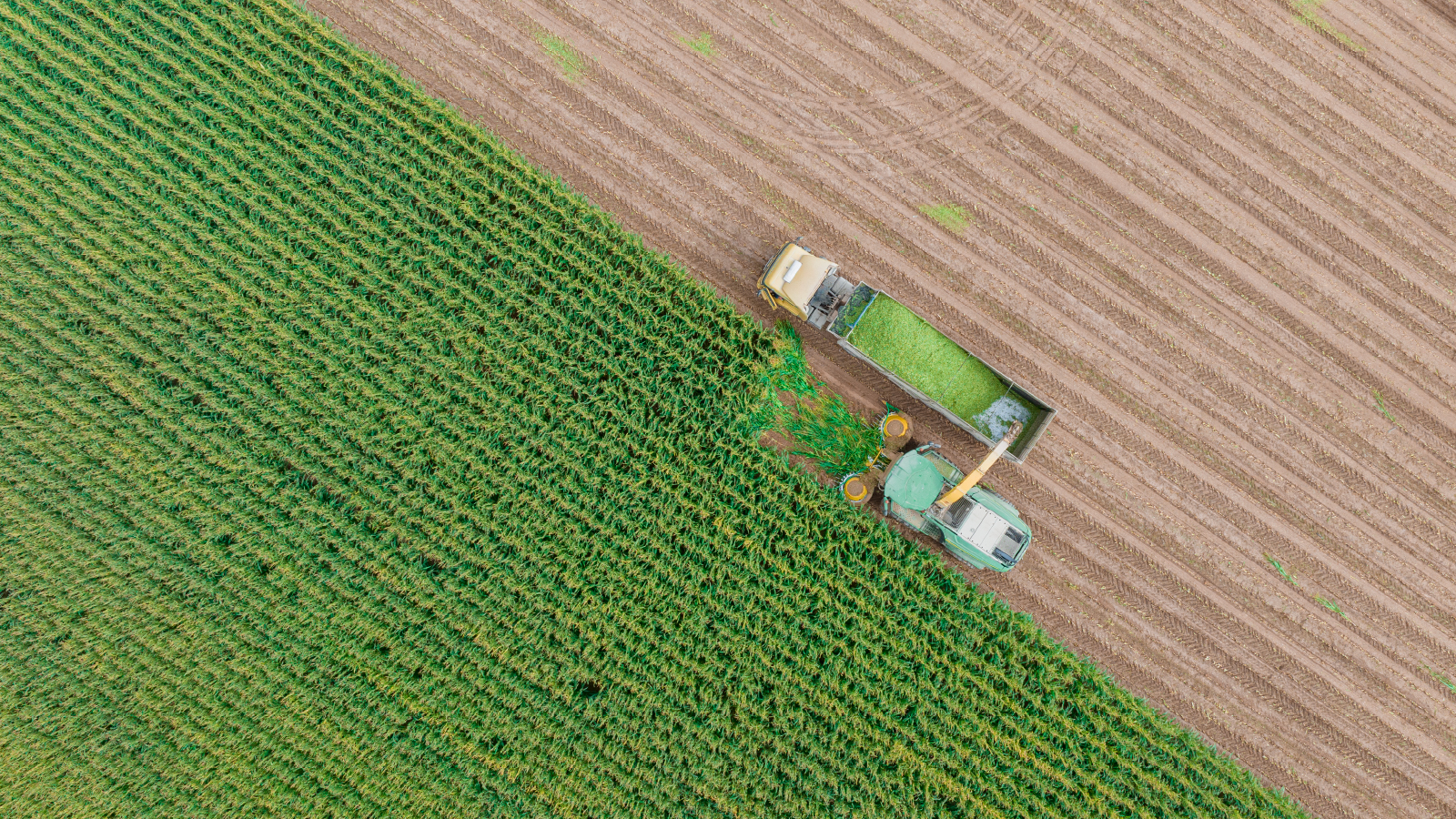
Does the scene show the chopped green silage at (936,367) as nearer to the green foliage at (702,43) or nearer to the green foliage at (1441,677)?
the green foliage at (702,43)

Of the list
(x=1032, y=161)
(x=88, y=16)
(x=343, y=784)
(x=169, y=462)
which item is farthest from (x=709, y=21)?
(x=343, y=784)

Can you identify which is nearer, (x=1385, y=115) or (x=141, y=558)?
(x=141, y=558)

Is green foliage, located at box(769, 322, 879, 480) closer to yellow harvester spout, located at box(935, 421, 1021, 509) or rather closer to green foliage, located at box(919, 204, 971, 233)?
yellow harvester spout, located at box(935, 421, 1021, 509)

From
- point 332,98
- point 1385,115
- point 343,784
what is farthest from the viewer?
point 1385,115

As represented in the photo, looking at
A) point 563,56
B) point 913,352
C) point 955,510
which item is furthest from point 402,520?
point 955,510

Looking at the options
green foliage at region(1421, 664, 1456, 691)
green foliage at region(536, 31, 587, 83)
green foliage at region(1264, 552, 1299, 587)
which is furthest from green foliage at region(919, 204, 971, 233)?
green foliage at region(1421, 664, 1456, 691)

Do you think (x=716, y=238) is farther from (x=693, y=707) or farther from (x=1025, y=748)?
(x=1025, y=748)

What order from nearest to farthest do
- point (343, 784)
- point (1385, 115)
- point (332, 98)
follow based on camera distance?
point (343, 784) → point (332, 98) → point (1385, 115)

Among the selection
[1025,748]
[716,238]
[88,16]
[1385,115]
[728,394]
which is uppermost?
[1385,115]
